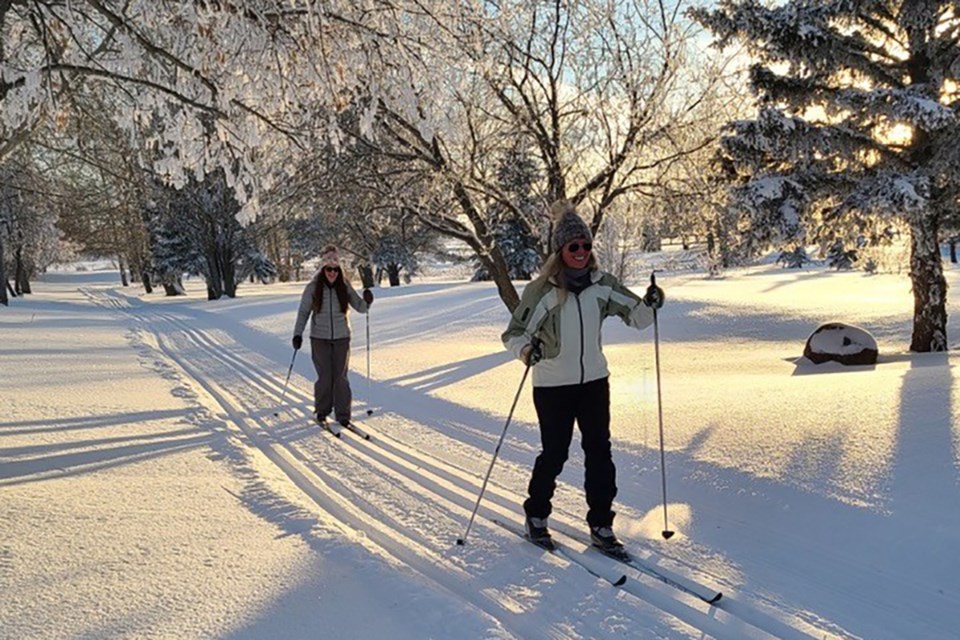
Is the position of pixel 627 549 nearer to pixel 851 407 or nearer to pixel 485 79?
pixel 851 407

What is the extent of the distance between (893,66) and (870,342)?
15.2 feet

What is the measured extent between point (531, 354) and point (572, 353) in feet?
0.88

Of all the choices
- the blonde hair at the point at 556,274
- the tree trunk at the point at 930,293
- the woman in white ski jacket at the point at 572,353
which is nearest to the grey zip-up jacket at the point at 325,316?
the woman in white ski jacket at the point at 572,353

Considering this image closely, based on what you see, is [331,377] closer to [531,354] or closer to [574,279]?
[531,354]

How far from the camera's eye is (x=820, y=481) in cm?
456

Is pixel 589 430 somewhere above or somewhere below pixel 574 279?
below

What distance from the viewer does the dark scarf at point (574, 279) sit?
12.8ft

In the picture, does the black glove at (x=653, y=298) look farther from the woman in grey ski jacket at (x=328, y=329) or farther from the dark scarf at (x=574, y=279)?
the woman in grey ski jacket at (x=328, y=329)

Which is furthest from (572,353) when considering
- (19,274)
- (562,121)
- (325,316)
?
(19,274)

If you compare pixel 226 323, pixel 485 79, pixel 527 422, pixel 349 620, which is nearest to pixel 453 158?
pixel 485 79

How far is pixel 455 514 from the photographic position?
4469 millimetres

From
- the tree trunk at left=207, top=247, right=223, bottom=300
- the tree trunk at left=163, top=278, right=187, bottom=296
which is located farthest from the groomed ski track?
the tree trunk at left=163, top=278, right=187, bottom=296

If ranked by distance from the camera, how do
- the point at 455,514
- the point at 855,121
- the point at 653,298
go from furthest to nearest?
the point at 855,121, the point at 455,514, the point at 653,298

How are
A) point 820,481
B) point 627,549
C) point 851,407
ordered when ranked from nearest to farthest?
point 627,549 → point 820,481 → point 851,407
